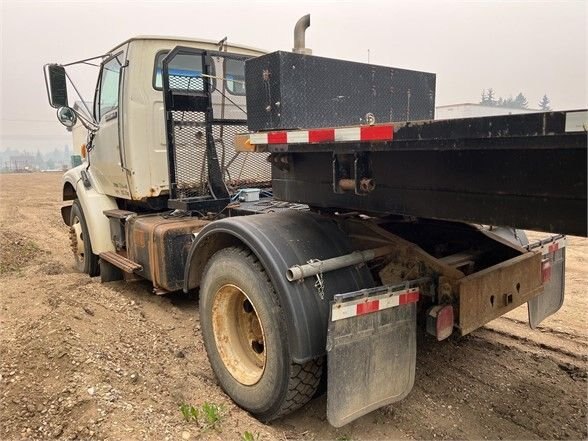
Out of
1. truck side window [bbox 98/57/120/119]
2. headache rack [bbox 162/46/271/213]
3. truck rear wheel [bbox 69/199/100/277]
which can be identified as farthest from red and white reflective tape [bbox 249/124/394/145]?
truck rear wheel [bbox 69/199/100/277]

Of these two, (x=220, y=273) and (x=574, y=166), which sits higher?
(x=574, y=166)

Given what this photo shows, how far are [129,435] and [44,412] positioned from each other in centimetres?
67

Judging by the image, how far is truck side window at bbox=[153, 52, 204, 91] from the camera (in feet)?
15.4

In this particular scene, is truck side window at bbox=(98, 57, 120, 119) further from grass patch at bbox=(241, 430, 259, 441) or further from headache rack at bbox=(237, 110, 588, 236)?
grass patch at bbox=(241, 430, 259, 441)

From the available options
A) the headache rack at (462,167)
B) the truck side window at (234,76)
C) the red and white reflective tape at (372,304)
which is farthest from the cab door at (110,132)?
the red and white reflective tape at (372,304)

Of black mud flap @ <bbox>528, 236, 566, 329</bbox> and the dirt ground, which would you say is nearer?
the dirt ground

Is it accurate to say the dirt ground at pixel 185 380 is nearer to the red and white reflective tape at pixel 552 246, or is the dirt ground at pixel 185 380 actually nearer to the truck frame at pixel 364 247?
the truck frame at pixel 364 247

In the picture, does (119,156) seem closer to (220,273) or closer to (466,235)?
(220,273)

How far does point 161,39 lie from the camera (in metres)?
4.92

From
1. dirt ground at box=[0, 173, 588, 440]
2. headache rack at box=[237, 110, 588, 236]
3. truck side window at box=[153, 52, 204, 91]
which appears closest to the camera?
headache rack at box=[237, 110, 588, 236]

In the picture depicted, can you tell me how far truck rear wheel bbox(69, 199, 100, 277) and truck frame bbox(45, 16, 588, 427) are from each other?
1.69m

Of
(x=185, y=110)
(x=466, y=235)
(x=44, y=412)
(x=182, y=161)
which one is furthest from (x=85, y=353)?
(x=466, y=235)

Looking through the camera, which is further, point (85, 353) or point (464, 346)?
point (464, 346)

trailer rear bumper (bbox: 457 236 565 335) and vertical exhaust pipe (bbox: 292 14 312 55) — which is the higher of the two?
vertical exhaust pipe (bbox: 292 14 312 55)
